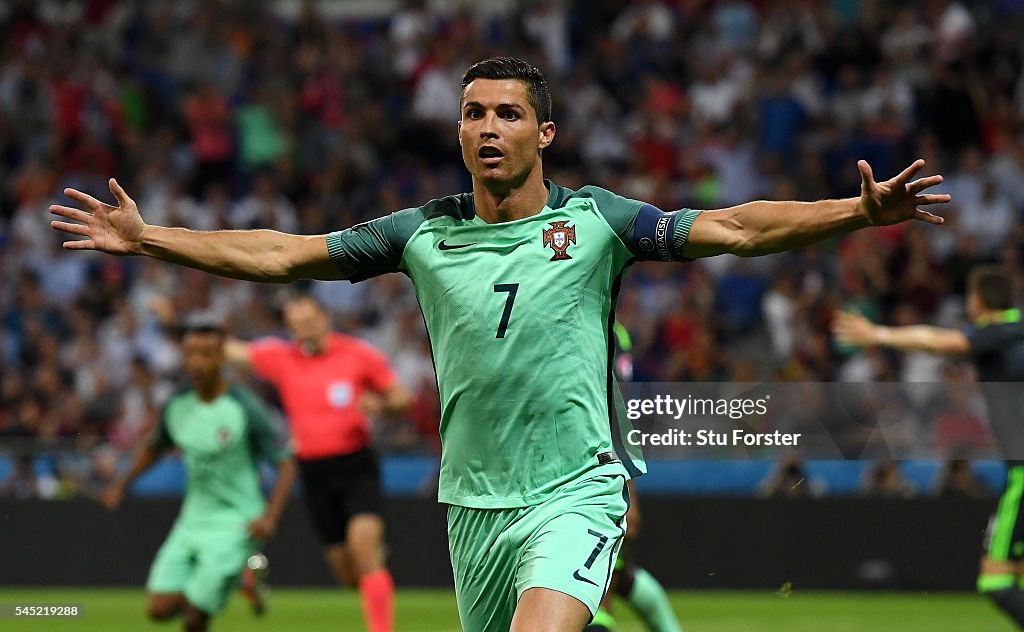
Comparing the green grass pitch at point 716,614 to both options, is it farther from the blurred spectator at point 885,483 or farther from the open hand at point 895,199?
the open hand at point 895,199

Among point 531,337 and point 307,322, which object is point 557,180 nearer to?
point 307,322

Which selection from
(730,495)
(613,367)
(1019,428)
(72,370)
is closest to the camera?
(613,367)

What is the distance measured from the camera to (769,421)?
27.0ft

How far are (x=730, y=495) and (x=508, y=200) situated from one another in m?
6.75

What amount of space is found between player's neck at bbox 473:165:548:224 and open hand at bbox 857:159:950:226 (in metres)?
1.16

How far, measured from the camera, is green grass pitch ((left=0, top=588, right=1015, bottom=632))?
38.3 ft

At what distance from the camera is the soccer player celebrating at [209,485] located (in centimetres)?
995

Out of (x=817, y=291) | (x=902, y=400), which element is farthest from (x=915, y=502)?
(x=817, y=291)

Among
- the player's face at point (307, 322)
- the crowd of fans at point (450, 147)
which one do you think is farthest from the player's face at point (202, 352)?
the crowd of fans at point (450, 147)

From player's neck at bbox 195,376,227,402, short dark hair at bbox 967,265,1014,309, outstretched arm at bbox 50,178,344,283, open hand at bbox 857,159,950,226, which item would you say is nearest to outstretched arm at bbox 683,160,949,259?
open hand at bbox 857,159,950,226

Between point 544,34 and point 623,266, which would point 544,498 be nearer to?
point 623,266

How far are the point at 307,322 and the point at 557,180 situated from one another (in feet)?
21.5

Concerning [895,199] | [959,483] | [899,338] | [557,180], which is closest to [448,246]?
[895,199]

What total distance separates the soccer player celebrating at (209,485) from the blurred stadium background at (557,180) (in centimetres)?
118
